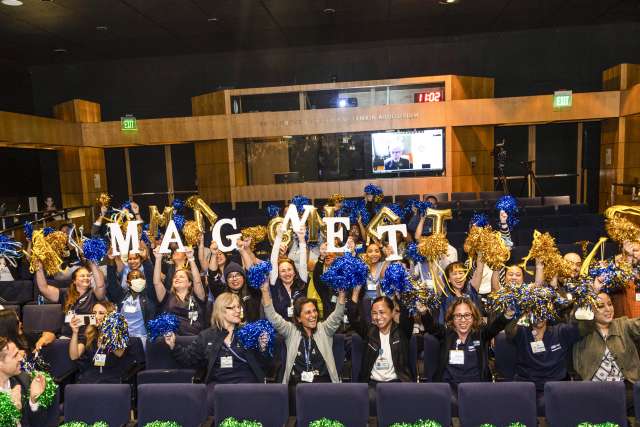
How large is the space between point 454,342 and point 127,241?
120 inches

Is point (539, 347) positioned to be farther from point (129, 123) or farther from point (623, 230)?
point (129, 123)

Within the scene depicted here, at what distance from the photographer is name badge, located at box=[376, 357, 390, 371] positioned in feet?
12.4

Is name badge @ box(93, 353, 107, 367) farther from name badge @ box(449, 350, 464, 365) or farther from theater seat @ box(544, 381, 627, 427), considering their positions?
theater seat @ box(544, 381, 627, 427)

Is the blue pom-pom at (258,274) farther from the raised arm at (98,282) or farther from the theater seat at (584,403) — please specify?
the theater seat at (584,403)

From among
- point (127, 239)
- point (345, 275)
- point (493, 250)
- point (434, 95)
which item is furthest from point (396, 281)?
point (434, 95)

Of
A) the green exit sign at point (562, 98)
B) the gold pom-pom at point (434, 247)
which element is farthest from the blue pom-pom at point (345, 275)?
the green exit sign at point (562, 98)

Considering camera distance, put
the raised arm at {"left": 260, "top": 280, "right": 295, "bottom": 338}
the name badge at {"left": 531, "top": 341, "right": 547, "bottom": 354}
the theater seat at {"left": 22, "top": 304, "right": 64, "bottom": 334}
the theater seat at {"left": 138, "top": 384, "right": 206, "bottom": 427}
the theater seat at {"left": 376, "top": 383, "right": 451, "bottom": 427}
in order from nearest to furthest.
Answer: the theater seat at {"left": 376, "top": 383, "right": 451, "bottom": 427}, the theater seat at {"left": 138, "top": 384, "right": 206, "bottom": 427}, the name badge at {"left": 531, "top": 341, "right": 547, "bottom": 354}, the raised arm at {"left": 260, "top": 280, "right": 295, "bottom": 338}, the theater seat at {"left": 22, "top": 304, "right": 64, "bottom": 334}

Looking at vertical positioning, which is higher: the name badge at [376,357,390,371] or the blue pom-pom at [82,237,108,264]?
the blue pom-pom at [82,237,108,264]

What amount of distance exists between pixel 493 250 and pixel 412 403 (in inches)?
53.6

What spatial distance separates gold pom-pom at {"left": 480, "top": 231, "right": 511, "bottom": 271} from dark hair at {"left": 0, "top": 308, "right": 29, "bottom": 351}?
348cm

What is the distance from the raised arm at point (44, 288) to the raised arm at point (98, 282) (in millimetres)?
529

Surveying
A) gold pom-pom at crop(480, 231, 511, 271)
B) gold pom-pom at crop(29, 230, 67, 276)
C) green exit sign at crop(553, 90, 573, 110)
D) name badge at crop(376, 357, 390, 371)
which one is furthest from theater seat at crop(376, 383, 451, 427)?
green exit sign at crop(553, 90, 573, 110)

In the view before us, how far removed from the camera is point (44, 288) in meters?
4.86

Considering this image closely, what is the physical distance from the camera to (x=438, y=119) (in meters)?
11.1
